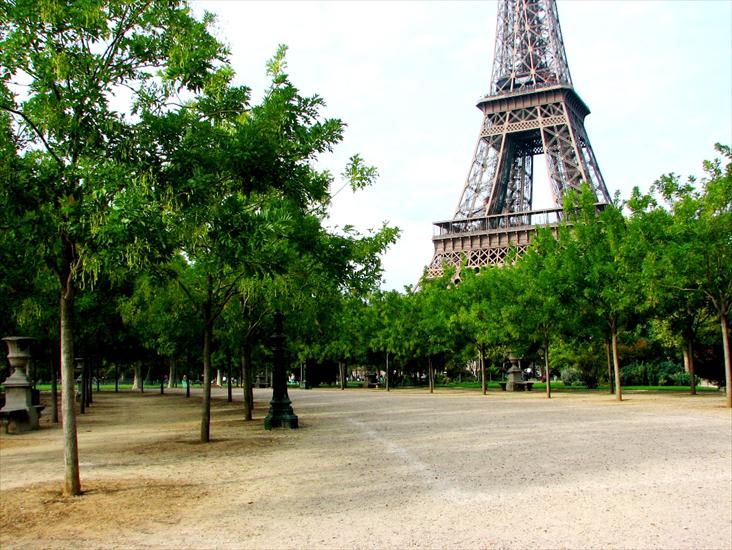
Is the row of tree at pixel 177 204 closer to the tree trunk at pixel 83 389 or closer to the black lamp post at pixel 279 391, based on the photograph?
the black lamp post at pixel 279 391

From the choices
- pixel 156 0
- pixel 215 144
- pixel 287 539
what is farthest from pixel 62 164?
pixel 287 539

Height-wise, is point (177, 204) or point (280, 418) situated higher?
point (177, 204)

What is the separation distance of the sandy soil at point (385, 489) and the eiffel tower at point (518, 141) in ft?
169

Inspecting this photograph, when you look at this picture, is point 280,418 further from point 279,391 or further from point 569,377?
point 569,377

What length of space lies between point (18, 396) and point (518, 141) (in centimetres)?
6397

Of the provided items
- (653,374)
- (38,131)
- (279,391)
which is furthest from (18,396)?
(653,374)

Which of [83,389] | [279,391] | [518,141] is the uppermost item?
[518,141]

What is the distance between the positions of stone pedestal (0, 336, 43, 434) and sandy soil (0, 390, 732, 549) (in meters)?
2.38

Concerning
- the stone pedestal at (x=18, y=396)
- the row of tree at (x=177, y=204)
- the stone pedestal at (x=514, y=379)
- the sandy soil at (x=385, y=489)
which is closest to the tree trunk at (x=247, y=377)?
the row of tree at (x=177, y=204)

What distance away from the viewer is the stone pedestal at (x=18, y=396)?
A: 19016 millimetres

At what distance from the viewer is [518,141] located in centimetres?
7431

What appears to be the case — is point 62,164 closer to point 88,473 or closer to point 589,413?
point 88,473

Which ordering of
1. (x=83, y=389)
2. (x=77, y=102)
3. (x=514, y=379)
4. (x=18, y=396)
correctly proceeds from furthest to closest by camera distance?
(x=514, y=379) < (x=83, y=389) < (x=18, y=396) < (x=77, y=102)

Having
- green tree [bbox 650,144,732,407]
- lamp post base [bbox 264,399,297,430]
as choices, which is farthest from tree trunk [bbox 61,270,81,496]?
green tree [bbox 650,144,732,407]
